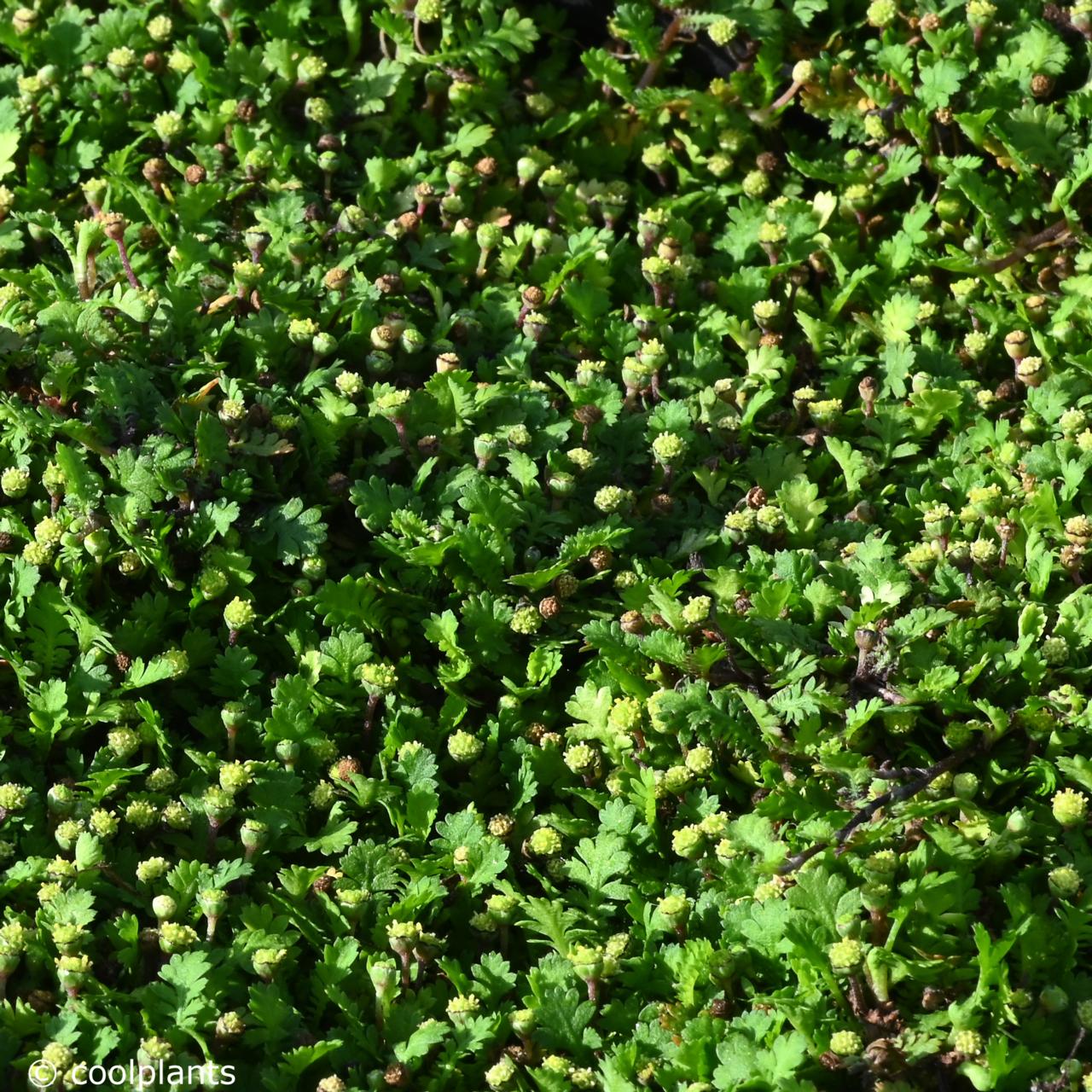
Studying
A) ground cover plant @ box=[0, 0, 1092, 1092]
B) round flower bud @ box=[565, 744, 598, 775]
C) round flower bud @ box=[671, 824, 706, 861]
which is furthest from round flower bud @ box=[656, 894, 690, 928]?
round flower bud @ box=[565, 744, 598, 775]

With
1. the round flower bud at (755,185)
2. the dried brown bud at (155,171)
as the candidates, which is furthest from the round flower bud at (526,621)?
the dried brown bud at (155,171)

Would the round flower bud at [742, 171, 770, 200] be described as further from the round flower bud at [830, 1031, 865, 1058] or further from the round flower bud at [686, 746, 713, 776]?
the round flower bud at [830, 1031, 865, 1058]

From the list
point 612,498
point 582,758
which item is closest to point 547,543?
point 612,498

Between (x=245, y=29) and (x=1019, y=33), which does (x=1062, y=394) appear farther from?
(x=245, y=29)

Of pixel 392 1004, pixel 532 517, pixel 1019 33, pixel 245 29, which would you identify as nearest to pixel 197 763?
pixel 392 1004

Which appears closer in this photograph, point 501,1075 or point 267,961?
point 501,1075

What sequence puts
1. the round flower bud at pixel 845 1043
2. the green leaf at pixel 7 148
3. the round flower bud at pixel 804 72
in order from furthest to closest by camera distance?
the round flower bud at pixel 804 72
the green leaf at pixel 7 148
the round flower bud at pixel 845 1043

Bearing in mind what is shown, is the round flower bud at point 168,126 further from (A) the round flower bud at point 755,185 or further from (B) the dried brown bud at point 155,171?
(A) the round flower bud at point 755,185

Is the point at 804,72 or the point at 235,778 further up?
the point at 804,72

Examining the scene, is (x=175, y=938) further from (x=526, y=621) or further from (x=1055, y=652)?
(x=1055, y=652)
